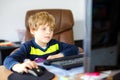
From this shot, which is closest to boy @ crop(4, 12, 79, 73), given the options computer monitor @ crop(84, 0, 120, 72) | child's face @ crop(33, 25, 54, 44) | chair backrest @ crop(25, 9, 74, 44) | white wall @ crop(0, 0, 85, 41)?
child's face @ crop(33, 25, 54, 44)

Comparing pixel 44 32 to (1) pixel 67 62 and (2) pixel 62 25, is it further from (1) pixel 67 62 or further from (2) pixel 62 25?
(2) pixel 62 25

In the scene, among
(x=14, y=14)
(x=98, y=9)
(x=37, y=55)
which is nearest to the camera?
(x=98, y=9)

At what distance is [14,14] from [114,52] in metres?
2.33

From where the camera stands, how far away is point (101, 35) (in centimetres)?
78

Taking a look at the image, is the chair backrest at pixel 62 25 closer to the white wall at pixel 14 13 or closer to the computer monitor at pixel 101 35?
the white wall at pixel 14 13

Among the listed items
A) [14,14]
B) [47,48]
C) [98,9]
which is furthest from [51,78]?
[14,14]

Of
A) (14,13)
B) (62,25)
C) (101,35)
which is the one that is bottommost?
(62,25)

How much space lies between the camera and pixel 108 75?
1.09 metres

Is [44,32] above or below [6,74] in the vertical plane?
above

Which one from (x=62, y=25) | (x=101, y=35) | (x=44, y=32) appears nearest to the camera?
(x=101, y=35)

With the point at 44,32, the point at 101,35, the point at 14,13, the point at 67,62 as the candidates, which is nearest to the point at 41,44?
the point at 44,32

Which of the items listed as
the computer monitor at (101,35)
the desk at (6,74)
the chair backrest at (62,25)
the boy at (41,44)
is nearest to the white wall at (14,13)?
the chair backrest at (62,25)

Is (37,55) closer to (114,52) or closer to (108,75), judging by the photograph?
(108,75)

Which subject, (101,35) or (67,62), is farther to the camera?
(67,62)
